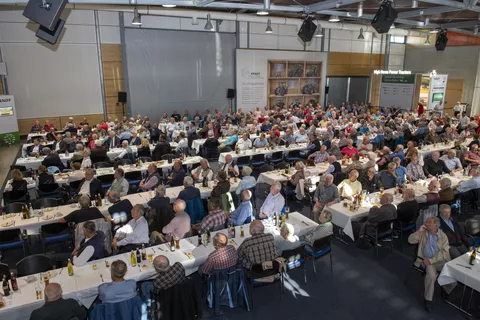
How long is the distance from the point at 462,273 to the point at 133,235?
189 inches

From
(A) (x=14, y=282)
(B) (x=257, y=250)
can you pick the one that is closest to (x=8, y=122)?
(A) (x=14, y=282)

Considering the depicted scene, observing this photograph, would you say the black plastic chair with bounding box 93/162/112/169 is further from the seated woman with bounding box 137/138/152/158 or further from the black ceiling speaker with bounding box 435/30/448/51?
the black ceiling speaker with bounding box 435/30/448/51

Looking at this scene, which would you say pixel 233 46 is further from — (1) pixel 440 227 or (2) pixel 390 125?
(1) pixel 440 227

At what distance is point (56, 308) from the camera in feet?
12.8

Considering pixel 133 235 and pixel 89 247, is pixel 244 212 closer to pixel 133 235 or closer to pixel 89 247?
pixel 133 235

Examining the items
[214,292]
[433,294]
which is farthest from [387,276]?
[214,292]

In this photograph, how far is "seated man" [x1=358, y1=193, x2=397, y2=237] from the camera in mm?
6473

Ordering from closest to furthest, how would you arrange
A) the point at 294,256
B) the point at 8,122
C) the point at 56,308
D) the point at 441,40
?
the point at 56,308 → the point at 294,256 → the point at 8,122 → the point at 441,40

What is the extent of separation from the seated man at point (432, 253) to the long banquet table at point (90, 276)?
2.23 meters

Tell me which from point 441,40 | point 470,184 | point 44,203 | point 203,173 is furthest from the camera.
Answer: point 441,40

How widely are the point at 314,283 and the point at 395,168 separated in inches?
155

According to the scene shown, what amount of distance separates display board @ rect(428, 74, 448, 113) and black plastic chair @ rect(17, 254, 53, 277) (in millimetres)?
21884

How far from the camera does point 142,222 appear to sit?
591cm

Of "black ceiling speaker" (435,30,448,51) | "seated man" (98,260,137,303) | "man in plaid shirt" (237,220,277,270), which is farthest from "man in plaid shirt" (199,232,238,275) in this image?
"black ceiling speaker" (435,30,448,51)
